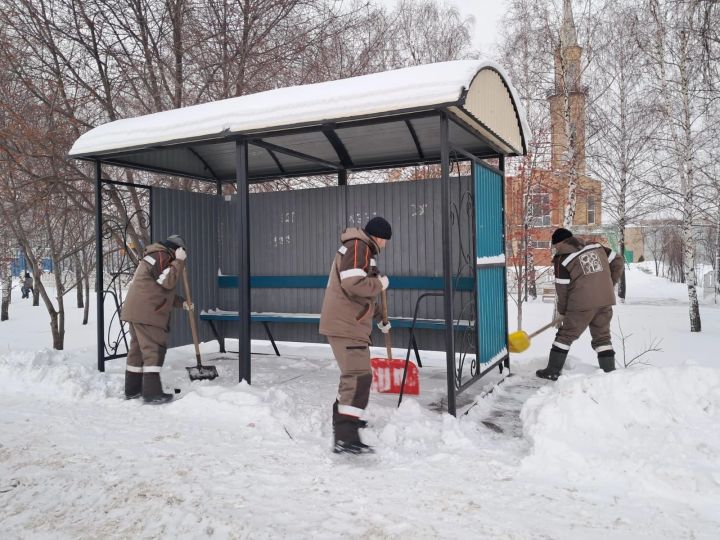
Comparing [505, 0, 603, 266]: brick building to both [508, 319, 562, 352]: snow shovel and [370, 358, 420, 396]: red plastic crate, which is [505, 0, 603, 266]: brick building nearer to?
[508, 319, 562, 352]: snow shovel

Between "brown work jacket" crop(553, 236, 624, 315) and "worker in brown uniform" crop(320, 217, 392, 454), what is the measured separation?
2748 mm

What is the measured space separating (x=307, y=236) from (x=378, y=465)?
4.40 metres

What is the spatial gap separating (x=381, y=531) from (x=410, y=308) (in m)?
4.18

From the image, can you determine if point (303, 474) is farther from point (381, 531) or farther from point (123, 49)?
point (123, 49)

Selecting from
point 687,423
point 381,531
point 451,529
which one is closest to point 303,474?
point 381,531

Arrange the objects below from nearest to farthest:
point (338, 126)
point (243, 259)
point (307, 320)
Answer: point (338, 126) → point (243, 259) → point (307, 320)

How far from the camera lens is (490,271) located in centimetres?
572

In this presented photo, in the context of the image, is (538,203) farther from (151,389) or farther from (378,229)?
(151,389)

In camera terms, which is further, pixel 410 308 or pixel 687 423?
pixel 410 308

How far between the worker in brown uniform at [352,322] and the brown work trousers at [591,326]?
2.78m

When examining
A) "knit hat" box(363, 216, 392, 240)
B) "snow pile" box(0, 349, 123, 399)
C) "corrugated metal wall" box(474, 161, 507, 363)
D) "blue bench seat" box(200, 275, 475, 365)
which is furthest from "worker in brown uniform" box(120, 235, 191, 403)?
"corrugated metal wall" box(474, 161, 507, 363)

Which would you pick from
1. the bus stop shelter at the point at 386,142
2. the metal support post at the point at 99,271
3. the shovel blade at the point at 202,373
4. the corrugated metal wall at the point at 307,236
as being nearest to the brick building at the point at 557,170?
the corrugated metal wall at the point at 307,236

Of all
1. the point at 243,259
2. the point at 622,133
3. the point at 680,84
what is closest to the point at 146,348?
the point at 243,259

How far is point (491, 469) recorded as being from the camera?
3607 mm
